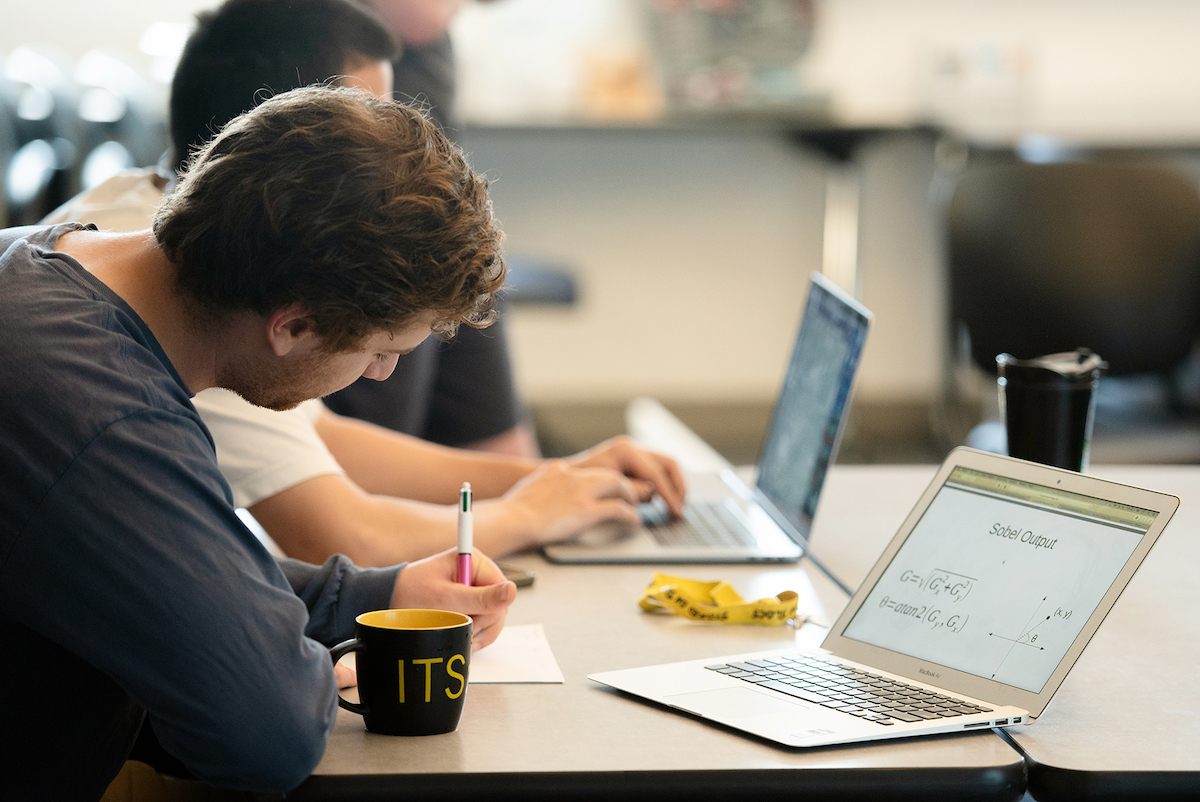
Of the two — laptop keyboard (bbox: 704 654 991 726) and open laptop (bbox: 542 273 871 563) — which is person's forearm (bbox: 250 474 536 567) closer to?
open laptop (bbox: 542 273 871 563)

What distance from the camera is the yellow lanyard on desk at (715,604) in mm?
1028

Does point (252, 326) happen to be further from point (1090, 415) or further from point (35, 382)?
point (1090, 415)

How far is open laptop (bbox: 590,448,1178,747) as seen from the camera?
0.81 m

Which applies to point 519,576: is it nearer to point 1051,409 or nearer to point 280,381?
point 280,381

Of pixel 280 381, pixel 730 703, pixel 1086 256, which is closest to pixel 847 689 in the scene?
pixel 730 703

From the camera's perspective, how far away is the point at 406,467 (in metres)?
1.45

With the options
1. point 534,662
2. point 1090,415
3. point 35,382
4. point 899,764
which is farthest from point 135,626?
point 1090,415

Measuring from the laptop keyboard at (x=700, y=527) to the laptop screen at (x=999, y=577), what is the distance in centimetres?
35

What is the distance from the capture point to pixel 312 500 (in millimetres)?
1132

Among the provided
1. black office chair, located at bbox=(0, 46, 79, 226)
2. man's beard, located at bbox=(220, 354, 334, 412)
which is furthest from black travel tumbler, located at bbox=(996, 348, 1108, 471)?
black office chair, located at bbox=(0, 46, 79, 226)

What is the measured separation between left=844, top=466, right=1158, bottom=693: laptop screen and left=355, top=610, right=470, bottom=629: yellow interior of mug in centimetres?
32

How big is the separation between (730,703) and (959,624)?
194mm

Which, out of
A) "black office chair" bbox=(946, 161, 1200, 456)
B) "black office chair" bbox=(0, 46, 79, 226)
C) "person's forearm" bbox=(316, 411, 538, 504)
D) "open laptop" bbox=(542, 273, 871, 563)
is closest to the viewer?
"open laptop" bbox=(542, 273, 871, 563)

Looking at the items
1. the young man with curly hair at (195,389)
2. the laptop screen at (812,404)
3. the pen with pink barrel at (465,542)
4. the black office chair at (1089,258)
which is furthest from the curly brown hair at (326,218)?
the black office chair at (1089,258)
